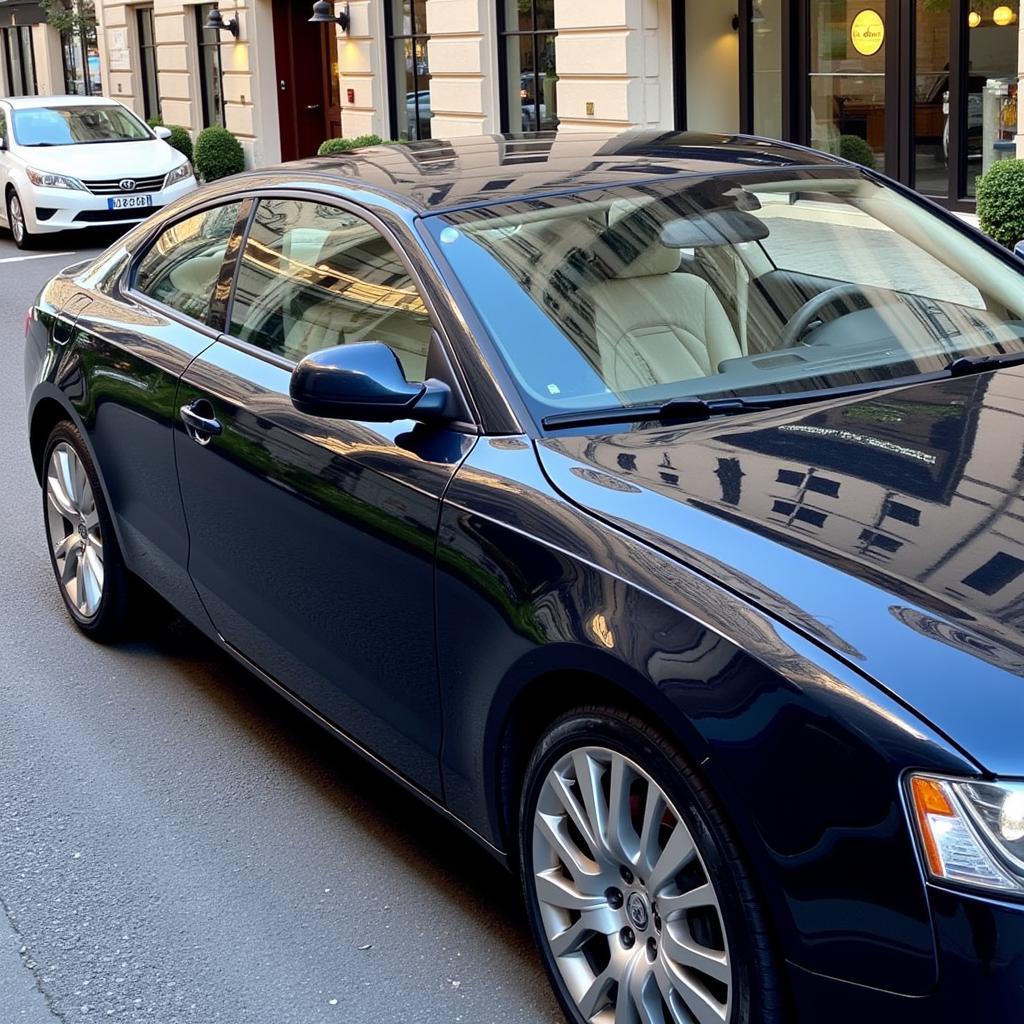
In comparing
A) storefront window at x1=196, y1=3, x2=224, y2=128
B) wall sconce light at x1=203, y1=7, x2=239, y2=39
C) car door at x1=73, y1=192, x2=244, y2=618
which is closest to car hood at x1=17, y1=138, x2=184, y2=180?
wall sconce light at x1=203, y1=7, x2=239, y2=39

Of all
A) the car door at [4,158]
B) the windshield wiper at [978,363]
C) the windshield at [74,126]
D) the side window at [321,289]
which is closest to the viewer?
the windshield wiper at [978,363]

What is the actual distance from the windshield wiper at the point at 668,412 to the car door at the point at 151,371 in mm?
1487

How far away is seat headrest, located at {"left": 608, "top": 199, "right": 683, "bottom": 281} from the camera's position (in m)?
3.79

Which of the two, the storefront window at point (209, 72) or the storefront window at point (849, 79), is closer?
the storefront window at point (849, 79)

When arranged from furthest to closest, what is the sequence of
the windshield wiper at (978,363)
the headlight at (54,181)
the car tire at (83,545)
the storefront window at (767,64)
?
the headlight at (54,181) → the storefront window at (767,64) → the car tire at (83,545) → the windshield wiper at (978,363)

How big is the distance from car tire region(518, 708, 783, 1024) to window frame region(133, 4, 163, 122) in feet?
93.9

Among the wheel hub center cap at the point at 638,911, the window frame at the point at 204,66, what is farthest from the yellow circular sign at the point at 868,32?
the window frame at the point at 204,66

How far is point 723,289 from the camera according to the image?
12.8 ft

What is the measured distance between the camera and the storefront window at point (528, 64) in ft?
62.5

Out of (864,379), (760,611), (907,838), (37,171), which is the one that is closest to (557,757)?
(760,611)

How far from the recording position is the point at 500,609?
9.95 feet

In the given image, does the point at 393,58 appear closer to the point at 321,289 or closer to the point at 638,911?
the point at 321,289

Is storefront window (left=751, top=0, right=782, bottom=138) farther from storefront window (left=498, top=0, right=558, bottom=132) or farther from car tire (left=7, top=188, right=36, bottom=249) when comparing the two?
car tire (left=7, top=188, right=36, bottom=249)

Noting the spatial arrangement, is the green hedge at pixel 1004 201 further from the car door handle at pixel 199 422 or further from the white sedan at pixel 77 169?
the car door handle at pixel 199 422
